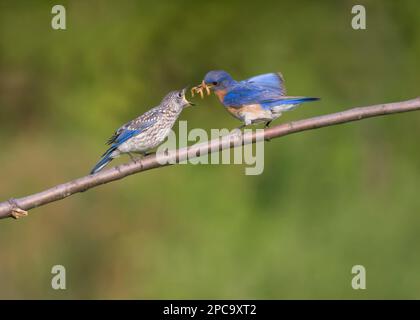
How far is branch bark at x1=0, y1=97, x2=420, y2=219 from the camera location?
140 inches

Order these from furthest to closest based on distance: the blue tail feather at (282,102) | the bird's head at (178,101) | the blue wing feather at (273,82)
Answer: the bird's head at (178,101) < the blue wing feather at (273,82) < the blue tail feather at (282,102)

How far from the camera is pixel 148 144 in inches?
186

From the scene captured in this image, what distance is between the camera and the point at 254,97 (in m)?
4.72

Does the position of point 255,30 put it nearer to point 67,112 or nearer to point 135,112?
point 135,112

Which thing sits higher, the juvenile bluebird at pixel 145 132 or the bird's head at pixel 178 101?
the bird's head at pixel 178 101

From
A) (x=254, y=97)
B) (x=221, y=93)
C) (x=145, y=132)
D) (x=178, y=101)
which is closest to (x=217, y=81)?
(x=221, y=93)

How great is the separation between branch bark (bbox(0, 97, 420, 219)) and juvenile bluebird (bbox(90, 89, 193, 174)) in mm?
809

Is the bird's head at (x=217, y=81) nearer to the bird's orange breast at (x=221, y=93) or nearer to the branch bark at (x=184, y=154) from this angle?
the bird's orange breast at (x=221, y=93)

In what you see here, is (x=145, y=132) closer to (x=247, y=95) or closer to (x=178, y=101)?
(x=178, y=101)

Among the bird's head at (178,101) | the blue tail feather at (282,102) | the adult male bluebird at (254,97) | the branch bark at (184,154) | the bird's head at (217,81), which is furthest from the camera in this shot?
the bird's head at (217,81)

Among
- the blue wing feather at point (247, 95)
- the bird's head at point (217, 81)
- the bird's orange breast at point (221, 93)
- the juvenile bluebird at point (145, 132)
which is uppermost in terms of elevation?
the bird's head at point (217, 81)

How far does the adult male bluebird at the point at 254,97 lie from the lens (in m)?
4.56

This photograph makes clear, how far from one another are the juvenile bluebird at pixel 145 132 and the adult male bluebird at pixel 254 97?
218mm

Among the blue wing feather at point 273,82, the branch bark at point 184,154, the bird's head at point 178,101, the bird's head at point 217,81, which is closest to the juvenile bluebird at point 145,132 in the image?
the bird's head at point 178,101
